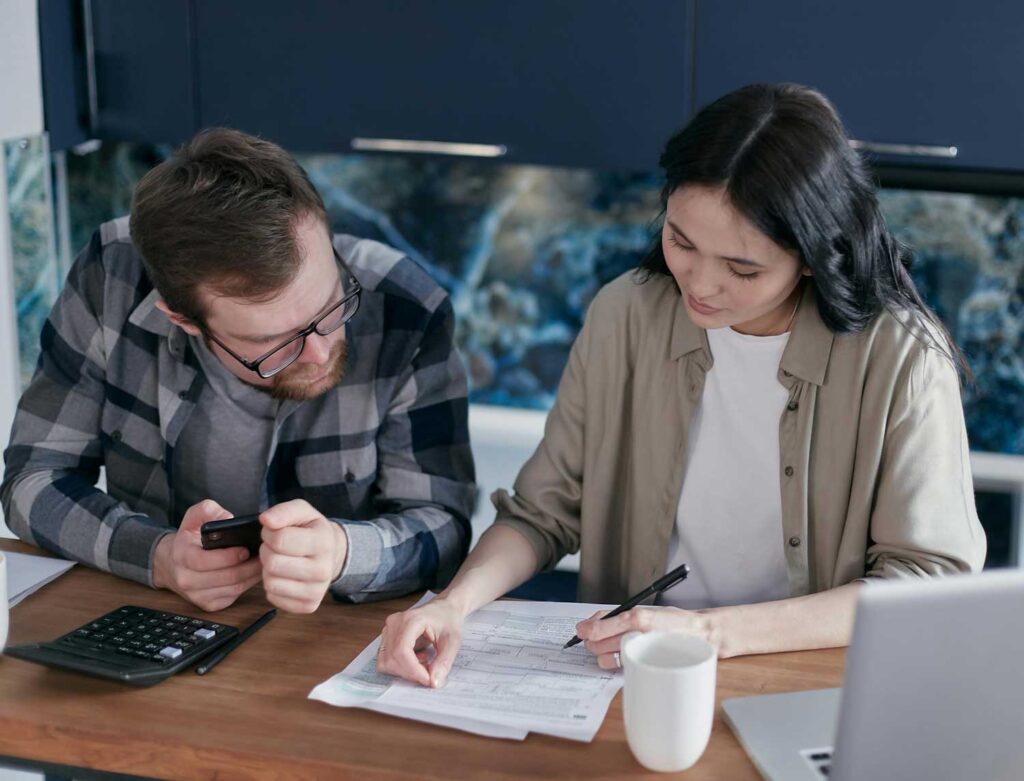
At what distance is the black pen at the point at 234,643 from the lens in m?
1.35

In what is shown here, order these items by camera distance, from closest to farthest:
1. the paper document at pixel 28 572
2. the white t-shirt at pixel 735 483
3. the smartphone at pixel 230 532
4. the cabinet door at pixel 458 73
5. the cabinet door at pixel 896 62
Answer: the smartphone at pixel 230 532 → the paper document at pixel 28 572 → the white t-shirt at pixel 735 483 → the cabinet door at pixel 896 62 → the cabinet door at pixel 458 73

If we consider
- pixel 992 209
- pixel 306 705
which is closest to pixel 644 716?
pixel 306 705

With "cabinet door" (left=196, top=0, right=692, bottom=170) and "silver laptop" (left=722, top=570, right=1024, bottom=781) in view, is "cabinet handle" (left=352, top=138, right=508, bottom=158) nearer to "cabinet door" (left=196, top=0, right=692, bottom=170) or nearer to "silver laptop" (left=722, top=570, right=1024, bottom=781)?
"cabinet door" (left=196, top=0, right=692, bottom=170)

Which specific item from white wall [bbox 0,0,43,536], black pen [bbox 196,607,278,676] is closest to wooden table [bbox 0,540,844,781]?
black pen [bbox 196,607,278,676]

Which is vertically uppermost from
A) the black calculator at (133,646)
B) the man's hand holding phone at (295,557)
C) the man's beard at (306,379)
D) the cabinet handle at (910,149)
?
the cabinet handle at (910,149)

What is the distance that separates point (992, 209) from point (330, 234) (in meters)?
1.63

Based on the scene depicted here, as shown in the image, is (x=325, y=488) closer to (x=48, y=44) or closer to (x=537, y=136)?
(x=537, y=136)

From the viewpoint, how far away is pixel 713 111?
150cm

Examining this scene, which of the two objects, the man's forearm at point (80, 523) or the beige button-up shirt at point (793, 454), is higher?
the beige button-up shirt at point (793, 454)

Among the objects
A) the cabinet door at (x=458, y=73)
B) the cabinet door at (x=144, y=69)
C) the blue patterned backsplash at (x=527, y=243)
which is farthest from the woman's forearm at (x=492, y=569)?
the cabinet door at (x=144, y=69)

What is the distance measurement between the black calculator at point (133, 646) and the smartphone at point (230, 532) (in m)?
0.09

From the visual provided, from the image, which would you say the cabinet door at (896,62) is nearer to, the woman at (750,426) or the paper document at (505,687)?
the woman at (750,426)

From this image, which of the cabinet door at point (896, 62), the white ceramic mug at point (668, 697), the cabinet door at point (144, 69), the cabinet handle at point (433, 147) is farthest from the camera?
the cabinet door at point (144, 69)

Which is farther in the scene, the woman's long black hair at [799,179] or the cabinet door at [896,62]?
the cabinet door at [896,62]
